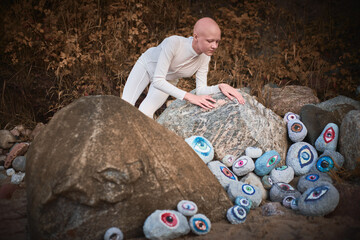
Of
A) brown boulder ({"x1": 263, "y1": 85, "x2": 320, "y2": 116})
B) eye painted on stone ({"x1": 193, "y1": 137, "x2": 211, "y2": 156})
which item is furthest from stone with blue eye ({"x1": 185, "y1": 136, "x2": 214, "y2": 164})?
brown boulder ({"x1": 263, "y1": 85, "x2": 320, "y2": 116})

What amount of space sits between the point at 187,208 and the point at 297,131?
192 centimetres

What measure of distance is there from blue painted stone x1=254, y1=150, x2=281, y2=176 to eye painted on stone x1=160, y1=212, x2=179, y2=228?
4.31 ft

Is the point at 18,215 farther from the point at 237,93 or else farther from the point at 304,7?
the point at 304,7

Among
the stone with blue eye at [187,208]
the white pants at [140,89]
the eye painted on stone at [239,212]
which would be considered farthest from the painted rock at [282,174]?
the white pants at [140,89]

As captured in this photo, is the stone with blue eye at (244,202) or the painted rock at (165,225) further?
the stone with blue eye at (244,202)

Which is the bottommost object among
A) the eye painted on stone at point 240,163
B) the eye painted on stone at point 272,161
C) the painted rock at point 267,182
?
the painted rock at point 267,182

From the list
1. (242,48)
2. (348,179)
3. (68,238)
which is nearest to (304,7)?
(242,48)

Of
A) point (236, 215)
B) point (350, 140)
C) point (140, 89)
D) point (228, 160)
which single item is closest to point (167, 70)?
point (140, 89)

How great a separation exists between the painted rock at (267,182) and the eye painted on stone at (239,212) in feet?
2.25

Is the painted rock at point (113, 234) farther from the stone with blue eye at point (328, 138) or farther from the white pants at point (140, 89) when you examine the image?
the stone with blue eye at point (328, 138)

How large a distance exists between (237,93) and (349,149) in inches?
50.2

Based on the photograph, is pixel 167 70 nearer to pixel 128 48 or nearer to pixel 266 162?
pixel 266 162

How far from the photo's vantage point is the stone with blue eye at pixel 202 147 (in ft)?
10.1

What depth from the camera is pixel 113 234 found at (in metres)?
2.01
